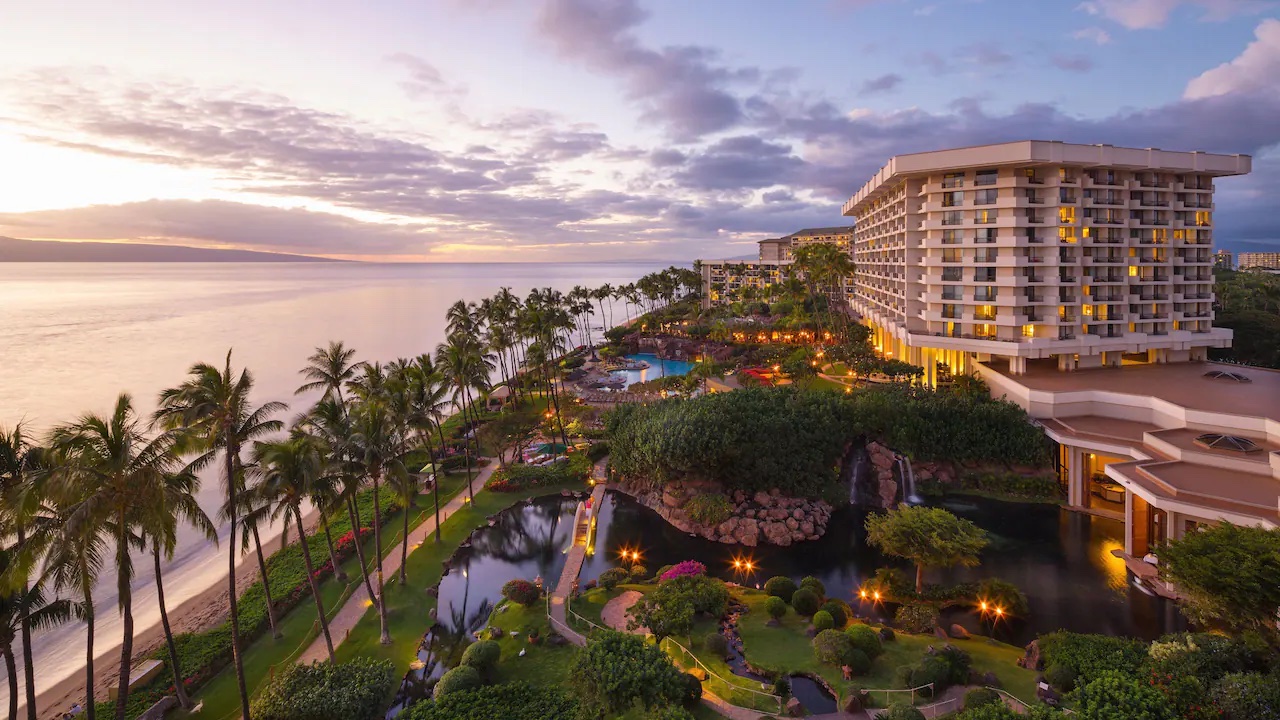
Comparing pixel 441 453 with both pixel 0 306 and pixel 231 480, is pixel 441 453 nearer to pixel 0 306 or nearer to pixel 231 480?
pixel 231 480

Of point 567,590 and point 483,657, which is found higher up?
point 483,657

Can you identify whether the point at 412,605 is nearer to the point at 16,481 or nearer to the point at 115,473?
the point at 115,473

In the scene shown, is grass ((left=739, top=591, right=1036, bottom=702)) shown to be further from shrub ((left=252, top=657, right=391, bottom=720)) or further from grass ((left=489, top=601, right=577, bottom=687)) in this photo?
shrub ((left=252, top=657, right=391, bottom=720))

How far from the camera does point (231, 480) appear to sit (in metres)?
21.6

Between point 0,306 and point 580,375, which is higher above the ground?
point 0,306

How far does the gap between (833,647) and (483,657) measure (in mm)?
13560

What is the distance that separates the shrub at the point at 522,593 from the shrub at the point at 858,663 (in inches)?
574

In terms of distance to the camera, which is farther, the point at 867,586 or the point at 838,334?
the point at 838,334

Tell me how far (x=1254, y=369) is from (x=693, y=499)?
163 ft

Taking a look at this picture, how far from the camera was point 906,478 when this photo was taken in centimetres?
4553

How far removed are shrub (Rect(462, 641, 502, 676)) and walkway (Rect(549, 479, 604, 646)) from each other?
380 cm

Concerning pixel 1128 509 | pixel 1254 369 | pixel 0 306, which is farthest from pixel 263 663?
pixel 0 306

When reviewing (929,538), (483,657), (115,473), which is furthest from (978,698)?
(115,473)

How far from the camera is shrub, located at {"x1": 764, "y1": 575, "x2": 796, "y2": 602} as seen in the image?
30.2m
